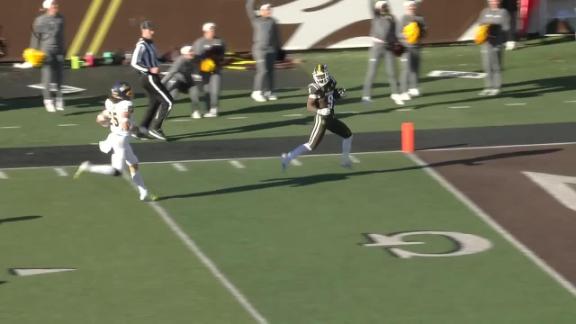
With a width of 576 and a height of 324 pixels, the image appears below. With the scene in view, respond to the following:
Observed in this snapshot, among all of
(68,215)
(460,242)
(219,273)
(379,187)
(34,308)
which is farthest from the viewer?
(379,187)

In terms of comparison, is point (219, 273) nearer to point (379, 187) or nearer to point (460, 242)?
point (460, 242)

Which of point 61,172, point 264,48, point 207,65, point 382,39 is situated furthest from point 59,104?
point 382,39

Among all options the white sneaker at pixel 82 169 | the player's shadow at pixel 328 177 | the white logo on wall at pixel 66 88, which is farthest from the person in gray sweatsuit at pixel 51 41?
the player's shadow at pixel 328 177

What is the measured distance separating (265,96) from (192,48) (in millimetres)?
2522

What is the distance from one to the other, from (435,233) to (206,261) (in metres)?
3.01

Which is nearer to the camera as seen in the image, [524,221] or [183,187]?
[524,221]

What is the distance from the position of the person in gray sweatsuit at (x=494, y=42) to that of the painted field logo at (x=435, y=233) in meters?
9.22

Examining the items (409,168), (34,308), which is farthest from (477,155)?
(34,308)

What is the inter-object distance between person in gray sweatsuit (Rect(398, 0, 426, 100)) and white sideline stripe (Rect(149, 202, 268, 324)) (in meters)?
8.33

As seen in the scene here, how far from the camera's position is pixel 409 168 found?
71.5 feet

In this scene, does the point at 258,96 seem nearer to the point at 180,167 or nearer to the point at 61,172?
the point at 180,167

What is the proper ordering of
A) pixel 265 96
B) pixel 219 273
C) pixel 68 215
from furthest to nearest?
pixel 265 96 < pixel 68 215 < pixel 219 273

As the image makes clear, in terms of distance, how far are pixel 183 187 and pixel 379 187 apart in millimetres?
2765

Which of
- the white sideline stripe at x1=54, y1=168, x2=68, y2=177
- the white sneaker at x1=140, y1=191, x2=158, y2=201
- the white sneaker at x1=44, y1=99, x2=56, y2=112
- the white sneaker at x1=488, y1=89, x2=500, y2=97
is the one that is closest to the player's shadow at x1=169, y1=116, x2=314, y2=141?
the white sideline stripe at x1=54, y1=168, x2=68, y2=177
